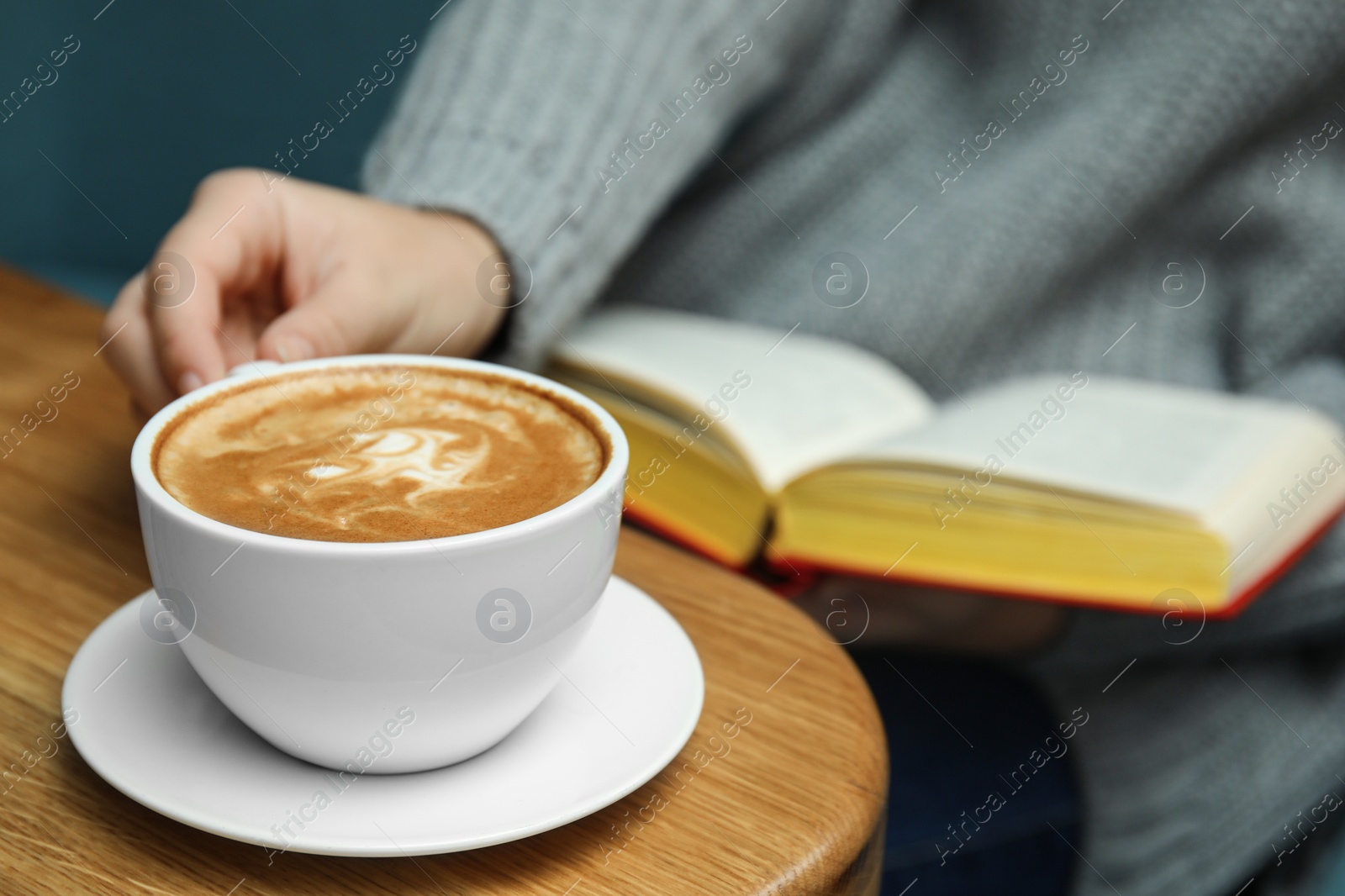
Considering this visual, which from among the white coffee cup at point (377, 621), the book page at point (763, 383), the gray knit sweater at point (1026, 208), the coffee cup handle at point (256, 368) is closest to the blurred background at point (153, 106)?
the gray knit sweater at point (1026, 208)

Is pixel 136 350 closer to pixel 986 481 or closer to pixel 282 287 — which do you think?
pixel 282 287

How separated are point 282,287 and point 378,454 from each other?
0.30 m

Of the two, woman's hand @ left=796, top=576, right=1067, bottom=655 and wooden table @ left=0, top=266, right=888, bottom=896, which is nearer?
wooden table @ left=0, top=266, right=888, bottom=896

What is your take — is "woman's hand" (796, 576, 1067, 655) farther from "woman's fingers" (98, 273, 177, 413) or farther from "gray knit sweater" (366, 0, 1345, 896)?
"woman's fingers" (98, 273, 177, 413)

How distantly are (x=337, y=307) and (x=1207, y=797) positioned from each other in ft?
2.44

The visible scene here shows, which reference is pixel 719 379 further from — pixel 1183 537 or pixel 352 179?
pixel 352 179

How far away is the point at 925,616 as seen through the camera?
81 cm

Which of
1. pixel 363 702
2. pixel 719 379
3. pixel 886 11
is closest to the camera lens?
pixel 363 702

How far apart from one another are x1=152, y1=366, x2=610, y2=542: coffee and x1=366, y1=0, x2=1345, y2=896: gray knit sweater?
0.34 m

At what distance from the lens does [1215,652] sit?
85 centimetres

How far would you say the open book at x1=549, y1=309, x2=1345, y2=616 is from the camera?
0.65 metres

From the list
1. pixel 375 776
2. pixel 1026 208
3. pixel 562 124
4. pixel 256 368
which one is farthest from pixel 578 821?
pixel 1026 208

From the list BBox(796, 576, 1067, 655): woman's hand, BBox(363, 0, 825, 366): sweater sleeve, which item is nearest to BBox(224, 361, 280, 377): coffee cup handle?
BBox(363, 0, 825, 366): sweater sleeve

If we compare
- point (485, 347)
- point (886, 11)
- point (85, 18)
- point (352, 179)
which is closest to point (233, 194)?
point (485, 347)
